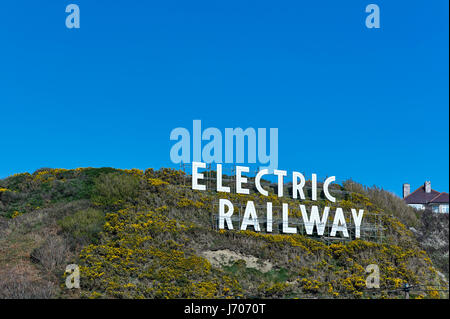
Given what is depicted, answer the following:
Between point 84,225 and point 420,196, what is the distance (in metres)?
40.4

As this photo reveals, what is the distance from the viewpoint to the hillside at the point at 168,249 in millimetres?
22703

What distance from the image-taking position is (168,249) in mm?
25312

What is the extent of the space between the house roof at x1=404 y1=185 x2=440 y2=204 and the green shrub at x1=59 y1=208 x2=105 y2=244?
37046 mm

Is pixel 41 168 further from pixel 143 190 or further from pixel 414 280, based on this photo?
pixel 414 280

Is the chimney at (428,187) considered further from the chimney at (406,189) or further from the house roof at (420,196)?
the chimney at (406,189)

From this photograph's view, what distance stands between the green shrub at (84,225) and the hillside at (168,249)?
0.19ft

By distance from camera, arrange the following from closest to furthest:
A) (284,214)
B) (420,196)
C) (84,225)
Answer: (84,225)
(284,214)
(420,196)

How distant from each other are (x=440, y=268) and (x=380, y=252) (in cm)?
449

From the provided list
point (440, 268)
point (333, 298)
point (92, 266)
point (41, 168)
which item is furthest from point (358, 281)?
point (41, 168)

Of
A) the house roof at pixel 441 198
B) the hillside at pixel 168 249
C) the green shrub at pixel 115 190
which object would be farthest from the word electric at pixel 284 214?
the house roof at pixel 441 198

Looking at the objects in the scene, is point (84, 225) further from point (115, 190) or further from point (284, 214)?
point (284, 214)

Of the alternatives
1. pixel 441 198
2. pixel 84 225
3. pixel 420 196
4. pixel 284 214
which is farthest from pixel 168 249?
pixel 420 196

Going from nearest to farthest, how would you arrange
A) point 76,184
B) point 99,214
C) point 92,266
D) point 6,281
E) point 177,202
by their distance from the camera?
point 6,281, point 92,266, point 99,214, point 177,202, point 76,184

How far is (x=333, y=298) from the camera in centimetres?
2311
